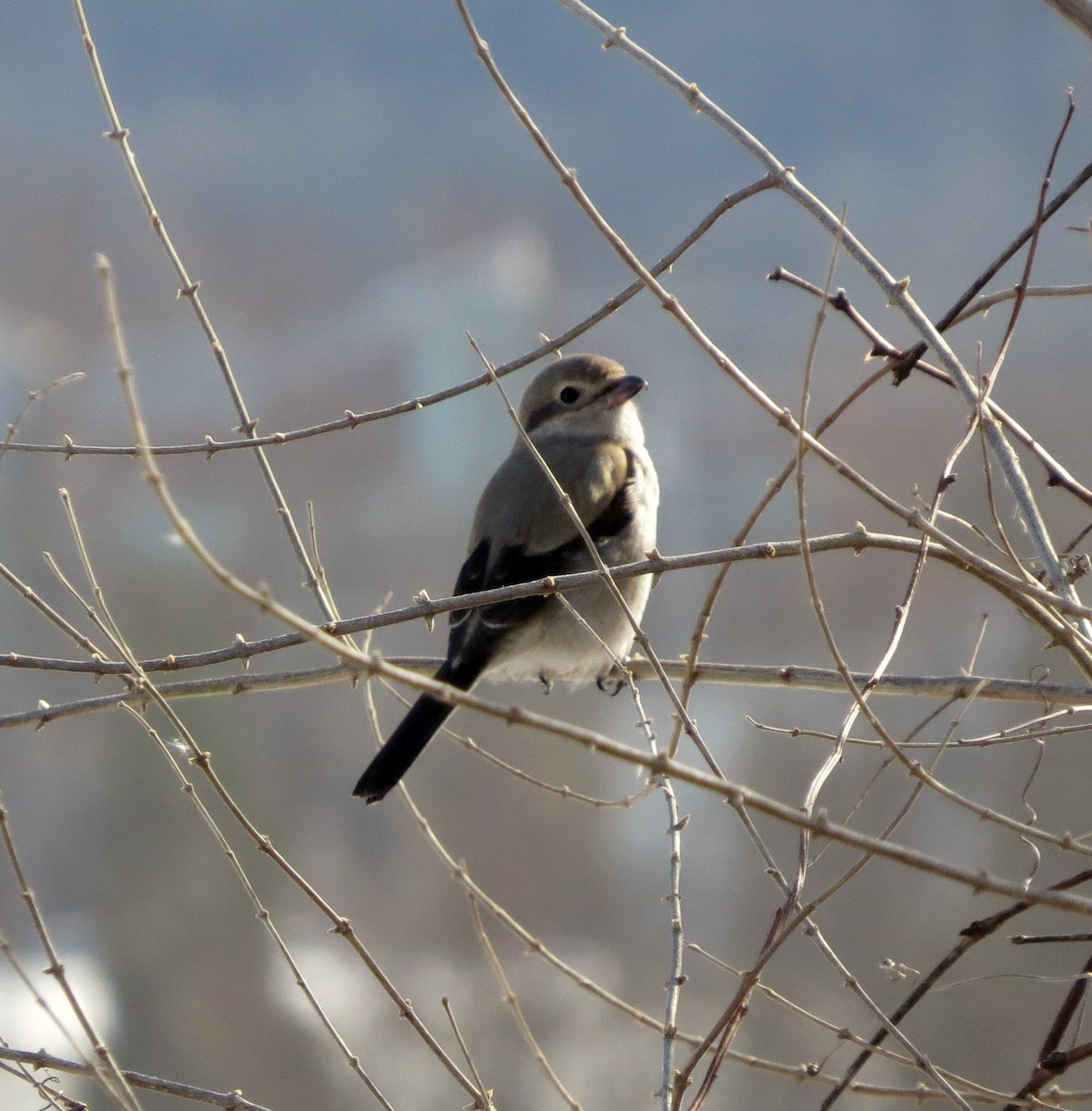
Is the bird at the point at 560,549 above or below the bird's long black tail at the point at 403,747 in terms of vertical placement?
above

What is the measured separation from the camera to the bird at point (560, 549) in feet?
9.63

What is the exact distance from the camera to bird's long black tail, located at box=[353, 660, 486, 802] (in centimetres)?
257

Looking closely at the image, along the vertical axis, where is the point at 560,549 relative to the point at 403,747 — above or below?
above

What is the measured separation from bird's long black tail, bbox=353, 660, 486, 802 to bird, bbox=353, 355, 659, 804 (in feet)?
0.57

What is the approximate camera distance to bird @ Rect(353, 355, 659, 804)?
2936mm

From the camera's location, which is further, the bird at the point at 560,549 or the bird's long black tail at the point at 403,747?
the bird at the point at 560,549

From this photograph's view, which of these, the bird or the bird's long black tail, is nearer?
the bird's long black tail

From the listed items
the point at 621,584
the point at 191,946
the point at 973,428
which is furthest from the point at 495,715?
the point at 191,946

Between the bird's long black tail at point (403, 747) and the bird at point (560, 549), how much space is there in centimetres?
17

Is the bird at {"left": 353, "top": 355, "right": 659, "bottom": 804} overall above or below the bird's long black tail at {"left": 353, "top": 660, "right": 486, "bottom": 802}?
above

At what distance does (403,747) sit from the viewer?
257cm

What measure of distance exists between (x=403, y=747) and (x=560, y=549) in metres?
0.70

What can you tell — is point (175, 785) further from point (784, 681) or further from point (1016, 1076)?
point (784, 681)

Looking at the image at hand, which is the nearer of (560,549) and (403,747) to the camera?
(403,747)
